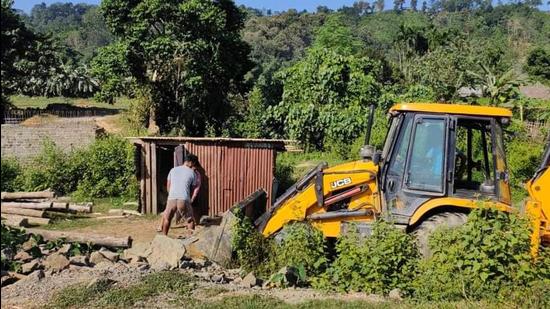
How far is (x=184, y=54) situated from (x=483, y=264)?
19.9 metres

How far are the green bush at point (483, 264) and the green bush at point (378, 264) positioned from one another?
0.83 ft

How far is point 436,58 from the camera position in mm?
35656

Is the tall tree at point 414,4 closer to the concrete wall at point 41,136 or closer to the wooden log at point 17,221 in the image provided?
the concrete wall at point 41,136

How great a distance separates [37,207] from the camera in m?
14.3

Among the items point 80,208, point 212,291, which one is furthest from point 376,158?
point 80,208

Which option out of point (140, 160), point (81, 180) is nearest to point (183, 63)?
point (81, 180)

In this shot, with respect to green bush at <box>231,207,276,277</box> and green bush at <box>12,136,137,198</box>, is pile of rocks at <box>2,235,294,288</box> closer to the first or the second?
green bush at <box>231,207,276,277</box>

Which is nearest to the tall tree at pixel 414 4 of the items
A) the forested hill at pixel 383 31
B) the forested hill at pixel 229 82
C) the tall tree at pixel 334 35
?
the forested hill at pixel 383 31

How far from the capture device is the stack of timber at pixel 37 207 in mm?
13551

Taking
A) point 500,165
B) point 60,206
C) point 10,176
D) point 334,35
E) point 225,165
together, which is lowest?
point 60,206

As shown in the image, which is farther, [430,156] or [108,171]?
[108,171]

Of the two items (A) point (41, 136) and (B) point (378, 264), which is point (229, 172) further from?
(A) point (41, 136)

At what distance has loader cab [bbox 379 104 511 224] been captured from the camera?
8.03 m

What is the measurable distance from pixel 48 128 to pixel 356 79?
1285 cm
